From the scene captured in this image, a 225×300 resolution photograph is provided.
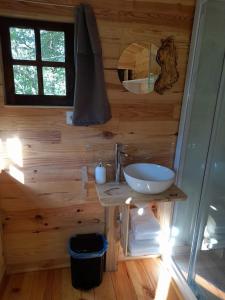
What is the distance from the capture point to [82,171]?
1.81 m

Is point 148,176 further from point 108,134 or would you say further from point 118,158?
point 108,134

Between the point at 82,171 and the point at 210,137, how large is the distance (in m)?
1.02

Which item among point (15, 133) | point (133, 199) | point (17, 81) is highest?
point (17, 81)

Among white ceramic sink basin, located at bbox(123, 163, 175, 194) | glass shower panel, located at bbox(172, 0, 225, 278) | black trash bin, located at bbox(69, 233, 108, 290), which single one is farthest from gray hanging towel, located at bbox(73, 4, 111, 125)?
black trash bin, located at bbox(69, 233, 108, 290)

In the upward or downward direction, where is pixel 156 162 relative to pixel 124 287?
upward

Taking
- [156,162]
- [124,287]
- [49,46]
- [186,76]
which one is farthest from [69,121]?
[124,287]

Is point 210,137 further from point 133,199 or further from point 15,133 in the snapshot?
point 15,133

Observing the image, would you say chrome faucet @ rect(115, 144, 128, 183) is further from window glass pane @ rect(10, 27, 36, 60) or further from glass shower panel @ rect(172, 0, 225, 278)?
window glass pane @ rect(10, 27, 36, 60)

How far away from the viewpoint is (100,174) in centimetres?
172

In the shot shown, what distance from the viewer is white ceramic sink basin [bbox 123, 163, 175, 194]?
4.98 feet

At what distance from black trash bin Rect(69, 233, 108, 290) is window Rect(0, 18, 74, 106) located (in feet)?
3.80

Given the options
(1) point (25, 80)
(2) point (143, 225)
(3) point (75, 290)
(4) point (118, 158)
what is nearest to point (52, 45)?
(1) point (25, 80)

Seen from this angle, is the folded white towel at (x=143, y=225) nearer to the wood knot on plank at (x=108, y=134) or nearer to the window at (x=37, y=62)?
the wood knot on plank at (x=108, y=134)

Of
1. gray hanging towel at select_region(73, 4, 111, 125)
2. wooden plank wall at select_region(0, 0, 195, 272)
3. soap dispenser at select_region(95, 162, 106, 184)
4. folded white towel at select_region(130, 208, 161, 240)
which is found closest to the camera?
gray hanging towel at select_region(73, 4, 111, 125)
